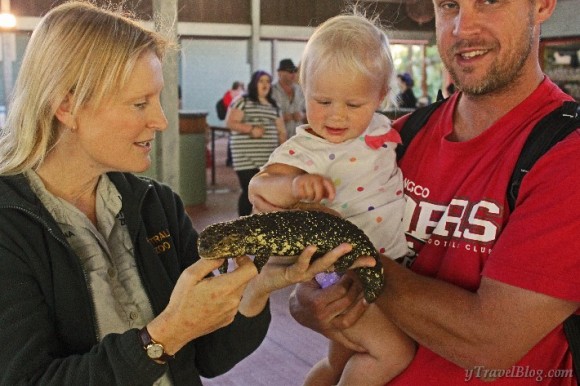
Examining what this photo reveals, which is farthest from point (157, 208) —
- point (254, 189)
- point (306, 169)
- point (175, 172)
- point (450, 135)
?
point (175, 172)

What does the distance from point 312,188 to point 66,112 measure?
74 centimetres

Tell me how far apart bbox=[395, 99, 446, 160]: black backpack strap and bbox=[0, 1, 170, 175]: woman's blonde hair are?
0.87m

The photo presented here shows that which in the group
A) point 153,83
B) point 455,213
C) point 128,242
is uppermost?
point 153,83

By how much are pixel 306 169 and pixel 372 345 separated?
59 cm

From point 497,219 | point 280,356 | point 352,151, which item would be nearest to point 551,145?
point 497,219

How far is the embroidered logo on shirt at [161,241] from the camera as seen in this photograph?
2.20 meters

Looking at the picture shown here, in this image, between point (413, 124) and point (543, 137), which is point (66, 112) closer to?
point (413, 124)

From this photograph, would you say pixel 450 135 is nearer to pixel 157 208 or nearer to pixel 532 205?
pixel 532 205

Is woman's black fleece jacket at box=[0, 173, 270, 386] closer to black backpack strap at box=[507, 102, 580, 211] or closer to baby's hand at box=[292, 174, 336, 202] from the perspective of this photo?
baby's hand at box=[292, 174, 336, 202]

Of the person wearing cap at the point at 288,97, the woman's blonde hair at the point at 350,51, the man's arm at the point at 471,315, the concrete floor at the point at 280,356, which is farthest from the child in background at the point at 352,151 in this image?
the person wearing cap at the point at 288,97

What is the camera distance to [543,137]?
178 cm

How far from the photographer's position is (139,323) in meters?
2.07

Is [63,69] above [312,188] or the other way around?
above

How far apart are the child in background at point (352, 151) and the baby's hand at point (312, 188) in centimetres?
4
